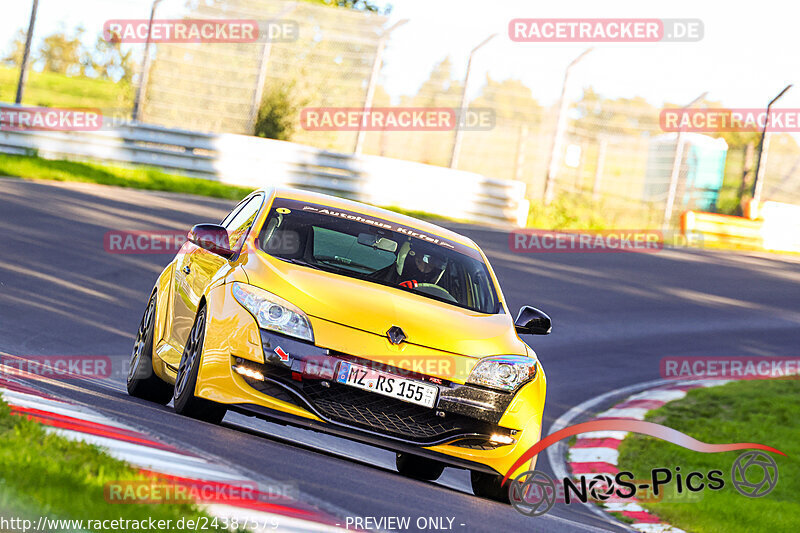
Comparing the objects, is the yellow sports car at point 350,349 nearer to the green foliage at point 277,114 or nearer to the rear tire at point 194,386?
the rear tire at point 194,386

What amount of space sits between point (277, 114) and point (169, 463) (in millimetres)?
20386

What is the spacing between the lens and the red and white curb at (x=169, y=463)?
4.67 m

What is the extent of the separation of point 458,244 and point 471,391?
188 centimetres

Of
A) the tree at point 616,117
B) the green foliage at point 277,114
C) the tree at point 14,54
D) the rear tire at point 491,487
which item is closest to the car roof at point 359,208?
the rear tire at point 491,487

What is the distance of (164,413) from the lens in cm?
697

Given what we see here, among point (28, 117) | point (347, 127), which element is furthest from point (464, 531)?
point (347, 127)

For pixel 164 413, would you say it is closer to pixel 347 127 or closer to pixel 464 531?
pixel 464 531

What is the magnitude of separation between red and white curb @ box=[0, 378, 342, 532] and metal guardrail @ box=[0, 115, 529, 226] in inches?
625

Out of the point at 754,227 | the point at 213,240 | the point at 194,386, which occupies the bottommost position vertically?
the point at 194,386
